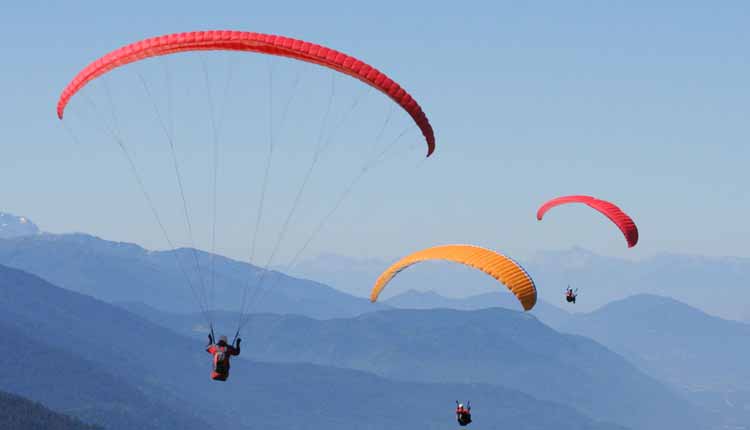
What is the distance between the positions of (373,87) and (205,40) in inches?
249

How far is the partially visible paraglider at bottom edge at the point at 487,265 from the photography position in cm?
4659

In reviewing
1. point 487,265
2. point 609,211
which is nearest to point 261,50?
point 487,265

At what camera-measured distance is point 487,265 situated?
48.6 metres

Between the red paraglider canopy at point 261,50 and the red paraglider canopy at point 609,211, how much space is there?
86.4 feet

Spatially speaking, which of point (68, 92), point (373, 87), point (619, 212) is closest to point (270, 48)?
point (373, 87)

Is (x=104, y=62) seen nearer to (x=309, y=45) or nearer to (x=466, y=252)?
(x=309, y=45)

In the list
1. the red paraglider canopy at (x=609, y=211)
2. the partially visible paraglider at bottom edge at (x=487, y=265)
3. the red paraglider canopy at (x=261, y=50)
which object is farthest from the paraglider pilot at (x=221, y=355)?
the red paraglider canopy at (x=609, y=211)

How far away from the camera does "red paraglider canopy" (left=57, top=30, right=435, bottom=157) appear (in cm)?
3572

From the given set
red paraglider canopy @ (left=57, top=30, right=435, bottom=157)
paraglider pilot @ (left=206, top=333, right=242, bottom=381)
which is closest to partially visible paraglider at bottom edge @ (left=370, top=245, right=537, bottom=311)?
paraglider pilot @ (left=206, top=333, right=242, bottom=381)

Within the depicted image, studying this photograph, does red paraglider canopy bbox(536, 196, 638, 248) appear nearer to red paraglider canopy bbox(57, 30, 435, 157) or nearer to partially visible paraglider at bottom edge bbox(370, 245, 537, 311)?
partially visible paraglider at bottom edge bbox(370, 245, 537, 311)

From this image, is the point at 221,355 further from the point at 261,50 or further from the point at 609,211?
the point at 609,211

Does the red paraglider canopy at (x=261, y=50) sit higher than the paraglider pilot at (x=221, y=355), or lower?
higher

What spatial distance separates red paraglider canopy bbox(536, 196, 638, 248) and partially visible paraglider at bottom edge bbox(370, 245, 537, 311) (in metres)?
11.3

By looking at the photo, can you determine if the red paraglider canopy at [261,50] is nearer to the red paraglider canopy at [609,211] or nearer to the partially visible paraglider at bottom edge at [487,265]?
the partially visible paraglider at bottom edge at [487,265]
